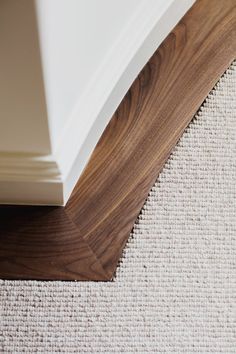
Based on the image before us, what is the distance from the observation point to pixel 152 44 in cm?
92

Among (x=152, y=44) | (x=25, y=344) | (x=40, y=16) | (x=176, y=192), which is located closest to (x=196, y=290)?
(x=176, y=192)

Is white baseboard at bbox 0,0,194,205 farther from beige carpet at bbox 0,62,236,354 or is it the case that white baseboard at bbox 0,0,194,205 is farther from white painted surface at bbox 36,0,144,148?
beige carpet at bbox 0,62,236,354

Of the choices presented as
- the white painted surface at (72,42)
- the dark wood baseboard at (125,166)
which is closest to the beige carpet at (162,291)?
the dark wood baseboard at (125,166)

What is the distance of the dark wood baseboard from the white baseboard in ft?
0.08

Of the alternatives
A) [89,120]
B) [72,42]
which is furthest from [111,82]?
[72,42]

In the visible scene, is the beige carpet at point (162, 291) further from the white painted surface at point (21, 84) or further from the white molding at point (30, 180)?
the white painted surface at point (21, 84)

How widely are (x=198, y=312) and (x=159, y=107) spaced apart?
0.35 meters

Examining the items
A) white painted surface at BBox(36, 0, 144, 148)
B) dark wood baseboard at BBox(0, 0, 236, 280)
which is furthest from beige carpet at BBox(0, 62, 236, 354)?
white painted surface at BBox(36, 0, 144, 148)

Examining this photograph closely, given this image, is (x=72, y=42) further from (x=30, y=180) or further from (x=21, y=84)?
(x=30, y=180)

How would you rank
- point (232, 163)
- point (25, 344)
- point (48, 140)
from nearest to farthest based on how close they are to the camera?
point (48, 140), point (25, 344), point (232, 163)

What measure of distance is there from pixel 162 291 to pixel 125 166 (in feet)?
0.70

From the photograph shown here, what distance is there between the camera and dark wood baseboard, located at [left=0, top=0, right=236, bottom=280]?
83cm

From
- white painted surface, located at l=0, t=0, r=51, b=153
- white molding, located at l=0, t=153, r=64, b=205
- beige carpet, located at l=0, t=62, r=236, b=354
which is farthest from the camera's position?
beige carpet, located at l=0, t=62, r=236, b=354

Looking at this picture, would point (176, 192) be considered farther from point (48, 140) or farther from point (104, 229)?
point (48, 140)
